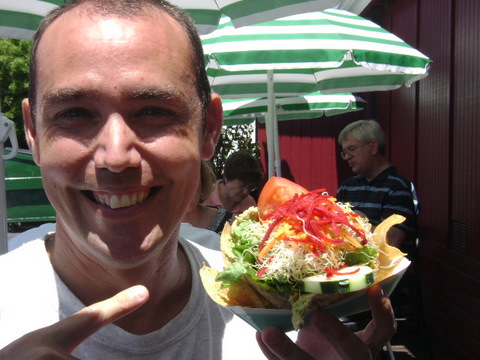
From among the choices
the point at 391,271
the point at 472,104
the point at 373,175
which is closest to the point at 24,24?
the point at 391,271

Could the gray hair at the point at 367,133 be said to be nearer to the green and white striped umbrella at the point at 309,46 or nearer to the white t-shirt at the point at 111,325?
the green and white striped umbrella at the point at 309,46

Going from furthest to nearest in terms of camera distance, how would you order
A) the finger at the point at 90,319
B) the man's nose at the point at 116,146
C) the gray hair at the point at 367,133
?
the gray hair at the point at 367,133
the man's nose at the point at 116,146
the finger at the point at 90,319

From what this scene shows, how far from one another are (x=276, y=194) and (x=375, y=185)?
2982 mm

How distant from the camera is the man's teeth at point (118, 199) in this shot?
4.22ft

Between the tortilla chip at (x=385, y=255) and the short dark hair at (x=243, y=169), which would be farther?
the short dark hair at (x=243, y=169)

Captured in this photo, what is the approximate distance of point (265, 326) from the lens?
59.5 inches

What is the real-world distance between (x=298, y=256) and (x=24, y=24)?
2358mm

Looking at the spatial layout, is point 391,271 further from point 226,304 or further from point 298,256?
point 226,304

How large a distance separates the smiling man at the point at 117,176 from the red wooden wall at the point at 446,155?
12.2 ft

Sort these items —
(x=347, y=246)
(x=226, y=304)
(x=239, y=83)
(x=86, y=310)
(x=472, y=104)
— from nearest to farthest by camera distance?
(x=86, y=310), (x=226, y=304), (x=347, y=246), (x=472, y=104), (x=239, y=83)

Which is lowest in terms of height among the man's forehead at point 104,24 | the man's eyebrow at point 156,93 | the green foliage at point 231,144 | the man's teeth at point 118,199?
the green foliage at point 231,144

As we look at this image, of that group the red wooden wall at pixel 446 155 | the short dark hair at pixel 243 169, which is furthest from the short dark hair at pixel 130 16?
the red wooden wall at pixel 446 155

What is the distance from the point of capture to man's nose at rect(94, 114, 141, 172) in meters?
1.23

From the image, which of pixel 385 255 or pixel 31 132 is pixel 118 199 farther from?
pixel 385 255
